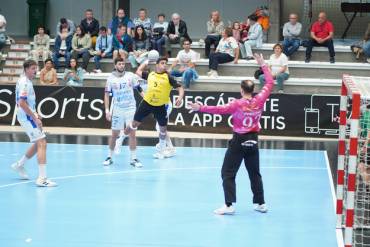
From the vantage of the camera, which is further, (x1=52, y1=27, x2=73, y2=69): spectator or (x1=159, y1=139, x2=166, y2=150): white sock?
(x1=52, y1=27, x2=73, y2=69): spectator

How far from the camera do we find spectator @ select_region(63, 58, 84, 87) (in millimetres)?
25036

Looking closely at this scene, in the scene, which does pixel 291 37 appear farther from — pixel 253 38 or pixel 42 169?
pixel 42 169

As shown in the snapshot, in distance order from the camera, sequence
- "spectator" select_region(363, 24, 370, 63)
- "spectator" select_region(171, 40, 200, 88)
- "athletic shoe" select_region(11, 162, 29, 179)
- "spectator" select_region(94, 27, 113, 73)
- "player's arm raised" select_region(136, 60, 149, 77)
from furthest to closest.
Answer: "spectator" select_region(94, 27, 113, 73), "spectator" select_region(363, 24, 370, 63), "spectator" select_region(171, 40, 200, 88), "player's arm raised" select_region(136, 60, 149, 77), "athletic shoe" select_region(11, 162, 29, 179)

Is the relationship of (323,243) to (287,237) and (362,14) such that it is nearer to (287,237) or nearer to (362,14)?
(287,237)

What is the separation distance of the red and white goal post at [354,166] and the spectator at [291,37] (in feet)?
41.5

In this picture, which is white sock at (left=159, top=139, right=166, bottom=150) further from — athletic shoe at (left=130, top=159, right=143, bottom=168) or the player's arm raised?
the player's arm raised

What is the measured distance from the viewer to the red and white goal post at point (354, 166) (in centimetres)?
998

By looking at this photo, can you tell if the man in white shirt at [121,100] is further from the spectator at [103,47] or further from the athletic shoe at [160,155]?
the spectator at [103,47]

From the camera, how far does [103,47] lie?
86.6 ft

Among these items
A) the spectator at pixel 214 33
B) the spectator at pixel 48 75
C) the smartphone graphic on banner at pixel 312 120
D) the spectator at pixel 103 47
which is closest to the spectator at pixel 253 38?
the spectator at pixel 214 33

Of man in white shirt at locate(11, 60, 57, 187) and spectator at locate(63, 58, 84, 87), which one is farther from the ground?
spectator at locate(63, 58, 84, 87)

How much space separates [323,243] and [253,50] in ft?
53.5

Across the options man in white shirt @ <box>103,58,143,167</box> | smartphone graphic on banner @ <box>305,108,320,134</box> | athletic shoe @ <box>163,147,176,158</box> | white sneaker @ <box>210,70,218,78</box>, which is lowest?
athletic shoe @ <box>163,147,176,158</box>

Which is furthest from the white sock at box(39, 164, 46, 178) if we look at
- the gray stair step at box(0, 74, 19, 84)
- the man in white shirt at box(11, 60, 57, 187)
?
the gray stair step at box(0, 74, 19, 84)
